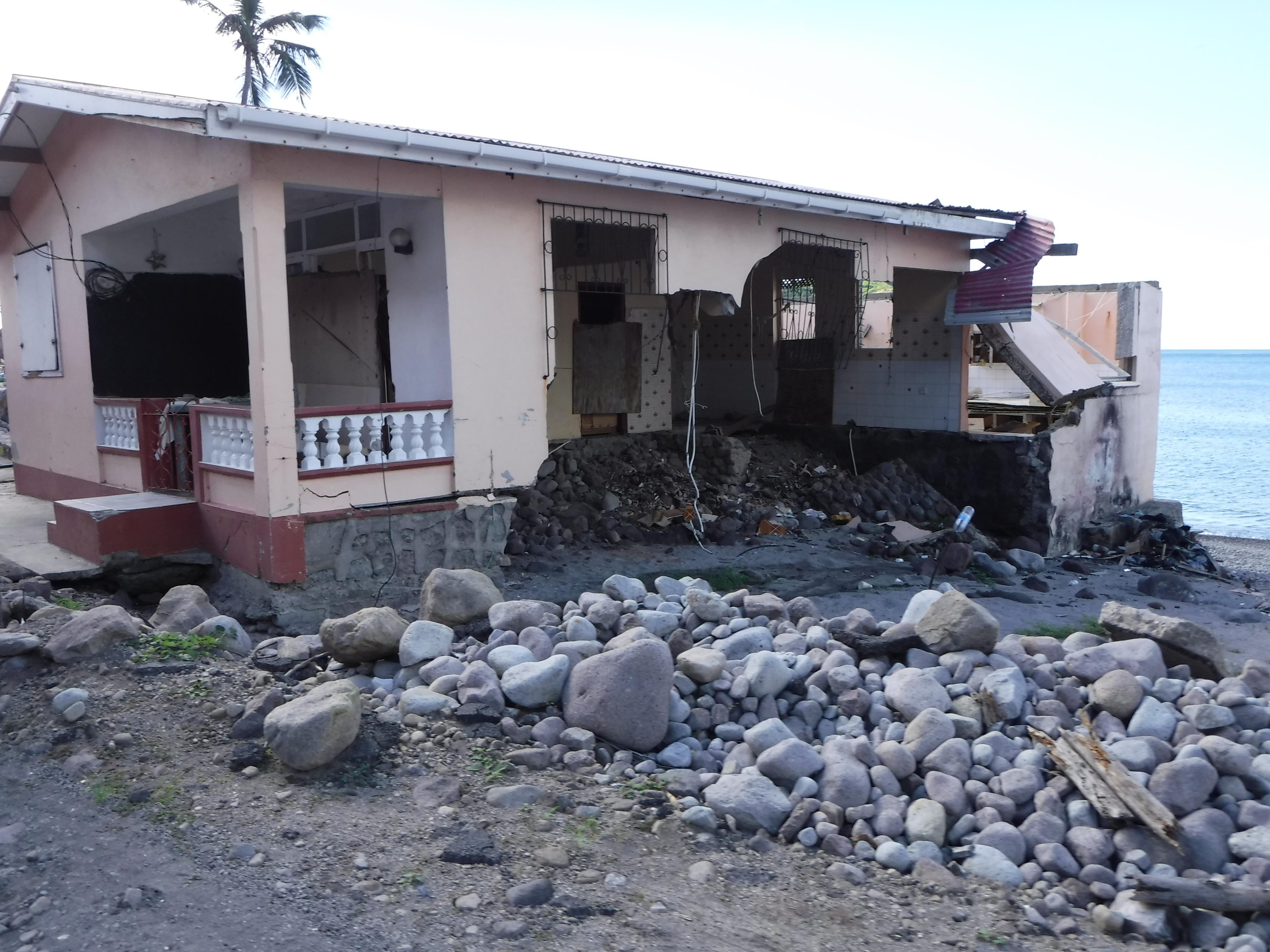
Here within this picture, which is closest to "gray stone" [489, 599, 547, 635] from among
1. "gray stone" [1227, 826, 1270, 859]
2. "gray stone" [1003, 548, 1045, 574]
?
"gray stone" [1227, 826, 1270, 859]

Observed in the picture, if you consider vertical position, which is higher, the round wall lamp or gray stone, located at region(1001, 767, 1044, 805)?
the round wall lamp

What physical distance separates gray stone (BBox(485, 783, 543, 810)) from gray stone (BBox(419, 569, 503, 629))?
1.65 m

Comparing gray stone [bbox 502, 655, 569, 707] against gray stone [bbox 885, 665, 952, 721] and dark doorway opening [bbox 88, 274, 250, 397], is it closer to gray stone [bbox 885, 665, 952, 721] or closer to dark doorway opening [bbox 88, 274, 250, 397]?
gray stone [bbox 885, 665, 952, 721]

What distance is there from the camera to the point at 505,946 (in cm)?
323

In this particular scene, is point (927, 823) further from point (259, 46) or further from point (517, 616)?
point (259, 46)

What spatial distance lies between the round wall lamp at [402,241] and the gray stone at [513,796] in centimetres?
542

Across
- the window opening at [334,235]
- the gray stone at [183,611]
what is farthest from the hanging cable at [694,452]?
the gray stone at [183,611]

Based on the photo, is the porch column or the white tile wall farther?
the white tile wall

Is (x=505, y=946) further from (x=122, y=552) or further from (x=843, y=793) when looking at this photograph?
(x=122, y=552)

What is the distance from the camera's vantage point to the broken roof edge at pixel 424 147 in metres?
6.73

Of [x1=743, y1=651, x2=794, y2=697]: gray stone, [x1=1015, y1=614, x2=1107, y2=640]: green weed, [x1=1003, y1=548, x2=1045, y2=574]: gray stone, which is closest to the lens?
[x1=743, y1=651, x2=794, y2=697]: gray stone

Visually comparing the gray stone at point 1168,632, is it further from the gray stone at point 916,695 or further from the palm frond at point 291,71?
the palm frond at point 291,71

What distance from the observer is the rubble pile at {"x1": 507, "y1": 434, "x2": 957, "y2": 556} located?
11.1 m

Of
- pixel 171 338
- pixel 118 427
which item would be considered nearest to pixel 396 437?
pixel 118 427
